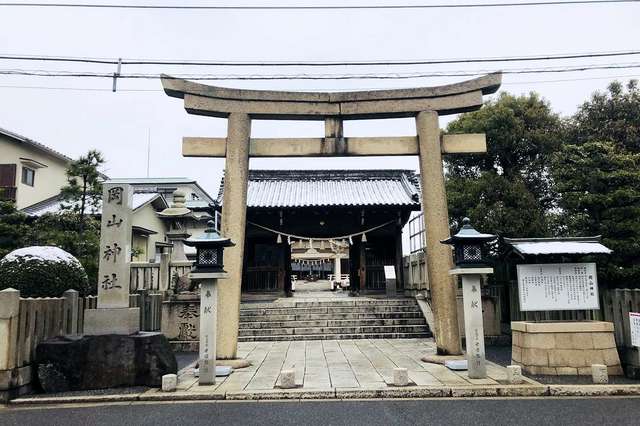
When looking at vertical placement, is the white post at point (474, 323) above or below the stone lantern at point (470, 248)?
below

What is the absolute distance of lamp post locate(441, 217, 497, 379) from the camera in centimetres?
820

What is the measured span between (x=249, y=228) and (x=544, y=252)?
1396 centimetres

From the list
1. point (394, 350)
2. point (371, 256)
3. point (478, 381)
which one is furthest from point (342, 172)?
point (478, 381)

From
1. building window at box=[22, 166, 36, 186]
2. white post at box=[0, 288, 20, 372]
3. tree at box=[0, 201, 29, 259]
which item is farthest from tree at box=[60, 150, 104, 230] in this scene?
building window at box=[22, 166, 36, 186]

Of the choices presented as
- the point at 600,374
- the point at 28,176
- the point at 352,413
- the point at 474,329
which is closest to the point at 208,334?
the point at 352,413

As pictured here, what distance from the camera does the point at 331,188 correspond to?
23.0 m

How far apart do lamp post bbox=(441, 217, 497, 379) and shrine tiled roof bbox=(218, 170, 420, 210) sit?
11.3m

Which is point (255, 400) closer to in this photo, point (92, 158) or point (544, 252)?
point (544, 252)

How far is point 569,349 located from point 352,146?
6.38 meters

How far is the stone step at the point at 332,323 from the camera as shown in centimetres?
1512

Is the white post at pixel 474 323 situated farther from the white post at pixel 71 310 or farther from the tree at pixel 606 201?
the white post at pixel 71 310

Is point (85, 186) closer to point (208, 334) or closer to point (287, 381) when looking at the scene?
point (208, 334)

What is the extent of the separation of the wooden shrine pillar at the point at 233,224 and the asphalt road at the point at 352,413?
2.84 meters

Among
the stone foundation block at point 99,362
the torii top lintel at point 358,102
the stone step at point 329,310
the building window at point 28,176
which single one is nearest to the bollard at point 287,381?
the stone foundation block at point 99,362
